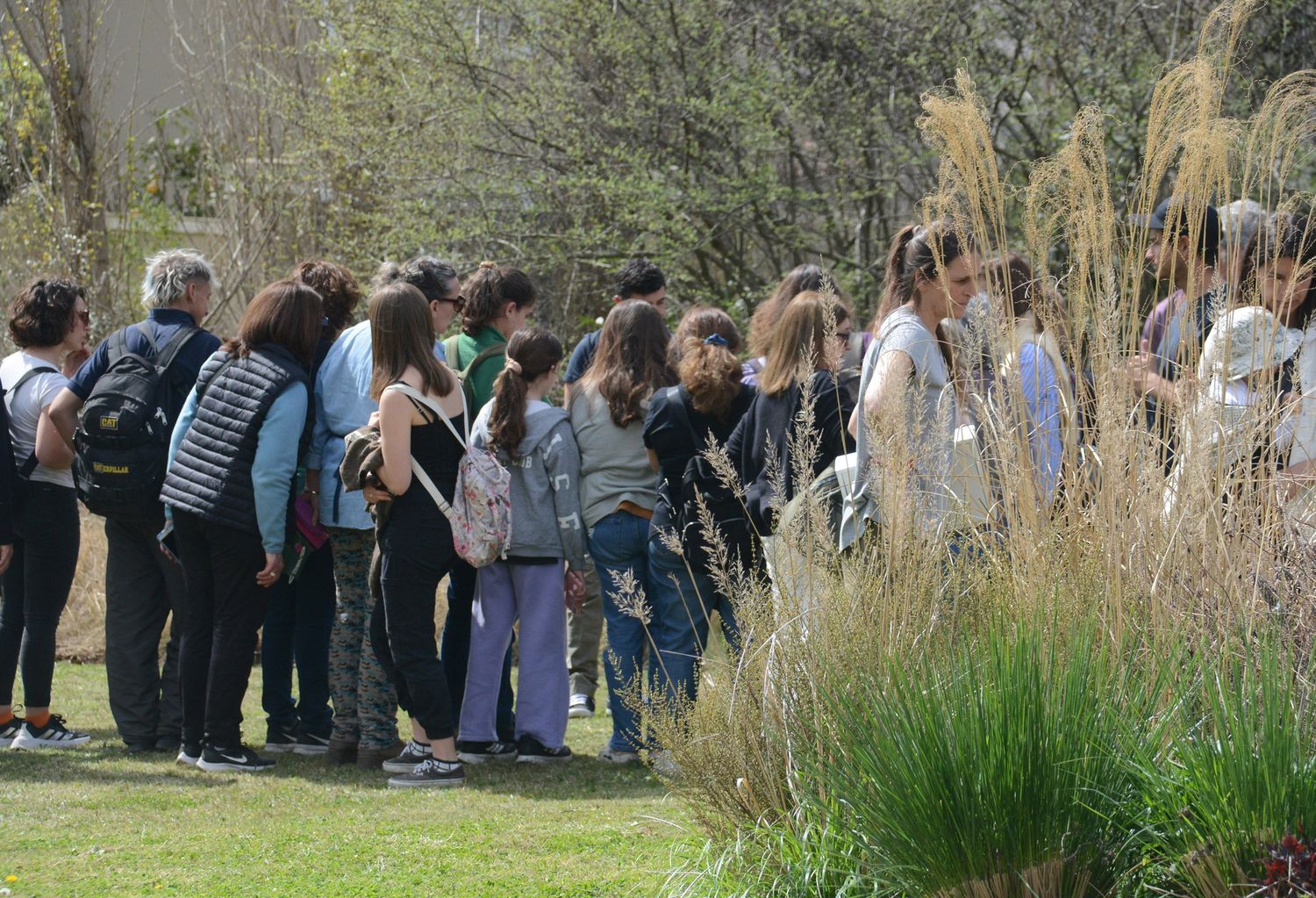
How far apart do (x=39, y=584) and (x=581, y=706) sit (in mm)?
2840

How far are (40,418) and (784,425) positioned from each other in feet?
11.7

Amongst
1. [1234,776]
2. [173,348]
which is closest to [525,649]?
[173,348]

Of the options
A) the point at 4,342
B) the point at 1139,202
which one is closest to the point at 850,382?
the point at 1139,202

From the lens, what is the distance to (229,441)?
5883 millimetres

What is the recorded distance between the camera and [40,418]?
6594 millimetres

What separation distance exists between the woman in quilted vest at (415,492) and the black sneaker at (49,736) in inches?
74.2

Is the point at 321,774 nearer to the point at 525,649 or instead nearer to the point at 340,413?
the point at 525,649

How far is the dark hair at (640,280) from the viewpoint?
7.27m

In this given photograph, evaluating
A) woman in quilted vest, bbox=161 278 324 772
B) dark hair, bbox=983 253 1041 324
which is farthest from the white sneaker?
dark hair, bbox=983 253 1041 324

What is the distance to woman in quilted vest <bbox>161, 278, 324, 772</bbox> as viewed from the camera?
5.85 meters

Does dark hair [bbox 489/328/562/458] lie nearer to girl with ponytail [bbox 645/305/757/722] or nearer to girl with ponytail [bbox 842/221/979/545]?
girl with ponytail [bbox 645/305/757/722]

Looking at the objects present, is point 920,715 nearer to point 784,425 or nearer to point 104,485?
point 784,425

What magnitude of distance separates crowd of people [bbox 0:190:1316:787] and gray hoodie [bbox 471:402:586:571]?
0.04ft

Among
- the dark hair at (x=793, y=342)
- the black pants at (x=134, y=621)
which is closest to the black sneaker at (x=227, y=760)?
the black pants at (x=134, y=621)
